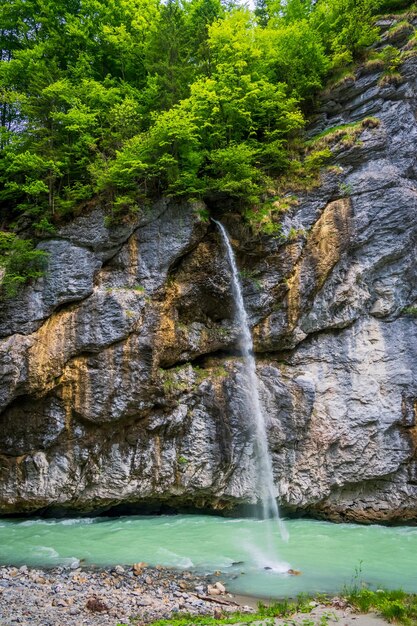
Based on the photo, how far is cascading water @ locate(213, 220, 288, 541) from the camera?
1260cm

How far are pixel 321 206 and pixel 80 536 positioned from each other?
38.6 feet

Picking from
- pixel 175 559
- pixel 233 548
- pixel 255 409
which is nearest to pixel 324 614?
pixel 175 559

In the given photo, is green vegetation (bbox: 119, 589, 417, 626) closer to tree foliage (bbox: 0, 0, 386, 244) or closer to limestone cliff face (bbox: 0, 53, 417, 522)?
limestone cliff face (bbox: 0, 53, 417, 522)

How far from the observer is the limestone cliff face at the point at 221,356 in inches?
477

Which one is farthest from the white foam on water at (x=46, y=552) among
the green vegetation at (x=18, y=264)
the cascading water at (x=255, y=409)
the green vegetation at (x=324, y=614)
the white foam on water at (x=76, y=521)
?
the green vegetation at (x=18, y=264)

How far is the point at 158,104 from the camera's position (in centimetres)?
1528

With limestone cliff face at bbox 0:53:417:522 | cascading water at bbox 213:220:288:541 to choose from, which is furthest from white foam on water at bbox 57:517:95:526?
cascading water at bbox 213:220:288:541

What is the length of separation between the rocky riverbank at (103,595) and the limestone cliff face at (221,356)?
4.13m

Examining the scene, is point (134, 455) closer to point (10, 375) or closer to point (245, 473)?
point (245, 473)

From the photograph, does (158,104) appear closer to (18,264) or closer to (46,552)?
(18,264)

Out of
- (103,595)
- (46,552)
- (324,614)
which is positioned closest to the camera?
(324,614)

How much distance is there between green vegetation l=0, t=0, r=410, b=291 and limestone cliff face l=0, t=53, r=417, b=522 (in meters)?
0.91

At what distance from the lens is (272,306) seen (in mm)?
13711

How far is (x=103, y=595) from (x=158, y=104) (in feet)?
47.4
